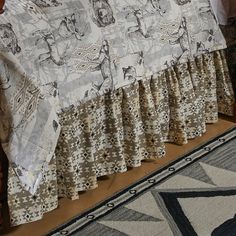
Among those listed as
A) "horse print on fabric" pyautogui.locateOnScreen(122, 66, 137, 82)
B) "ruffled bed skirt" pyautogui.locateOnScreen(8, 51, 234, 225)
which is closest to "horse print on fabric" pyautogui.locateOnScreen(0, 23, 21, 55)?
"ruffled bed skirt" pyautogui.locateOnScreen(8, 51, 234, 225)

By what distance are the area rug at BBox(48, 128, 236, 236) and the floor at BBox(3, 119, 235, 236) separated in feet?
0.16

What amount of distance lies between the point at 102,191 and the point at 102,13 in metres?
0.75

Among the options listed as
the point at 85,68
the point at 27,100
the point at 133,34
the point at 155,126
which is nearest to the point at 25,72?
the point at 27,100

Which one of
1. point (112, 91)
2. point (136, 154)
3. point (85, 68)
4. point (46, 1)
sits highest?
point (46, 1)

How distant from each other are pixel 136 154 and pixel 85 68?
508 millimetres

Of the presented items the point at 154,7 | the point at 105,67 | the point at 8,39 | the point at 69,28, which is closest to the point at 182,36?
the point at 154,7

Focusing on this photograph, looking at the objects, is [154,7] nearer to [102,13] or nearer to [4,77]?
[102,13]

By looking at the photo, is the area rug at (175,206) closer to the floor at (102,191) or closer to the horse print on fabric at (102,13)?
the floor at (102,191)

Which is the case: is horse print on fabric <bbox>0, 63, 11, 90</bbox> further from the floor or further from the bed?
the floor

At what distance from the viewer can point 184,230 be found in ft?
5.81

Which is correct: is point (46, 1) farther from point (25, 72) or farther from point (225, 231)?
point (225, 231)

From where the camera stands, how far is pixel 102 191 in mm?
2102

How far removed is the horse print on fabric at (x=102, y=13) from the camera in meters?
2.01

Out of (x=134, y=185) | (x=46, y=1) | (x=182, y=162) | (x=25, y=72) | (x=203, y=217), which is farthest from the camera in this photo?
(x=182, y=162)
